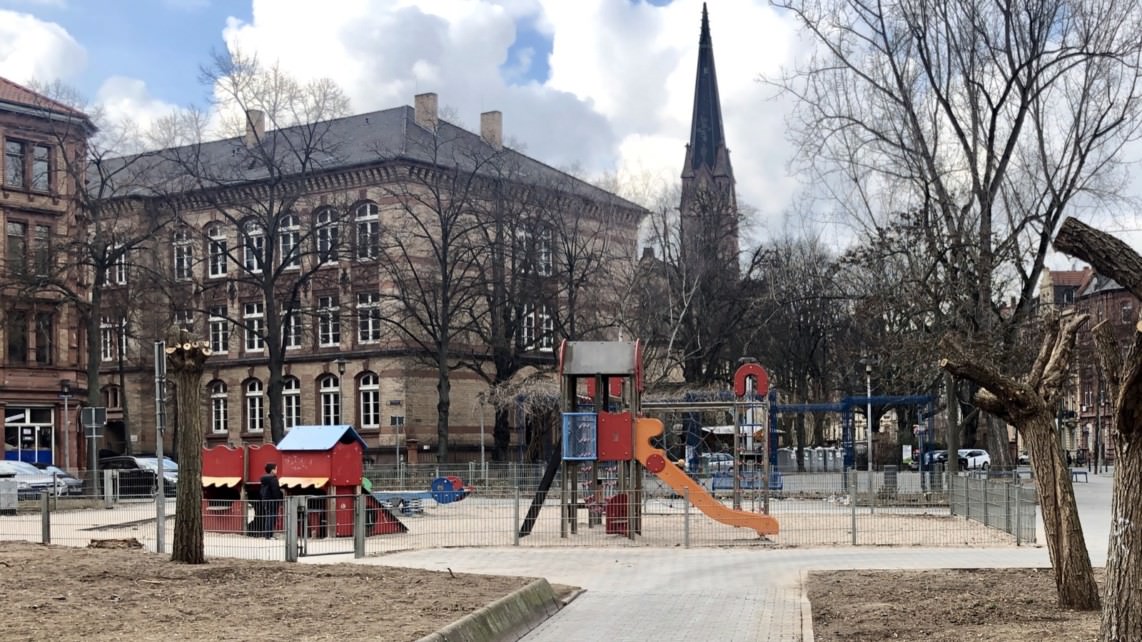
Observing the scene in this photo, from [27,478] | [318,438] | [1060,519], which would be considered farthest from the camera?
[27,478]

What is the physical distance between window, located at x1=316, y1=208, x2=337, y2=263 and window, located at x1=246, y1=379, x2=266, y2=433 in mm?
11175

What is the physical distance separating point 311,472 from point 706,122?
70.9m

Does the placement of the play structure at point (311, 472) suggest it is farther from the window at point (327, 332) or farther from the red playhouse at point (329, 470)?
the window at point (327, 332)

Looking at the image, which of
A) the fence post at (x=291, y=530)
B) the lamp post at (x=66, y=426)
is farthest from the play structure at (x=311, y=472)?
the lamp post at (x=66, y=426)

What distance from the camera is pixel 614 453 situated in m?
25.2

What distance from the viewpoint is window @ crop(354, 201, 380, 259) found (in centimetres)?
5588

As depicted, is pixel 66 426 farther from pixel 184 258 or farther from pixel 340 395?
pixel 340 395

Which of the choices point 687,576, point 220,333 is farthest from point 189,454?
point 220,333

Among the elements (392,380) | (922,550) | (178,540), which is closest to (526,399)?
(392,380)

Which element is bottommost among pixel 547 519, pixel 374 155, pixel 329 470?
→ pixel 547 519

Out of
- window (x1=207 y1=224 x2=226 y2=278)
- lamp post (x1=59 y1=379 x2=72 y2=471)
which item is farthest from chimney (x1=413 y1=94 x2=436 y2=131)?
lamp post (x1=59 y1=379 x2=72 y2=471)

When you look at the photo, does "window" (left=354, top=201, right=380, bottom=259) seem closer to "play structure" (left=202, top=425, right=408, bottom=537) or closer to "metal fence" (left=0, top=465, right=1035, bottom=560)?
"metal fence" (left=0, top=465, right=1035, bottom=560)

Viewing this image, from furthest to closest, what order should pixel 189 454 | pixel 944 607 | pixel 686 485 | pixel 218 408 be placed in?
pixel 218 408
pixel 686 485
pixel 189 454
pixel 944 607

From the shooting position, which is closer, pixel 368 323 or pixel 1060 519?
pixel 1060 519
